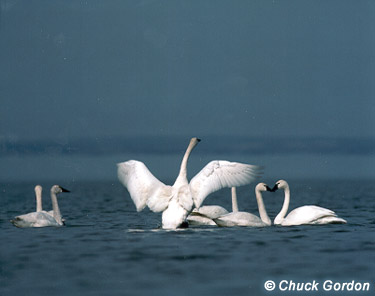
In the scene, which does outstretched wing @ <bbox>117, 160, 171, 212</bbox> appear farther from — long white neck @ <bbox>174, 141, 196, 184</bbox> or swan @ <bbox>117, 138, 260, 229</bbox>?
long white neck @ <bbox>174, 141, 196, 184</bbox>

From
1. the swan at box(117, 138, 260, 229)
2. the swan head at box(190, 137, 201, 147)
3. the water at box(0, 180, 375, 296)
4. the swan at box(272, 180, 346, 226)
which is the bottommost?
the water at box(0, 180, 375, 296)

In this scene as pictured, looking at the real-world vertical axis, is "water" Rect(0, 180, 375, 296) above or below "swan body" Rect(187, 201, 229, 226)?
below

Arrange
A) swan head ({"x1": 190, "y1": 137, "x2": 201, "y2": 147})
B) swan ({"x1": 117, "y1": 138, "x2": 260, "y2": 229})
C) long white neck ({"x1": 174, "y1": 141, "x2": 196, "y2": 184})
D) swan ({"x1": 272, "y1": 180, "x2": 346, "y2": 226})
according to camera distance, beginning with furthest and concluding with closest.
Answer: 1. swan ({"x1": 272, "y1": 180, "x2": 346, "y2": 226})
2. swan head ({"x1": 190, "y1": 137, "x2": 201, "y2": 147})
3. long white neck ({"x1": 174, "y1": 141, "x2": 196, "y2": 184})
4. swan ({"x1": 117, "y1": 138, "x2": 260, "y2": 229})

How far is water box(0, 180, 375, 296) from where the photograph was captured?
438 inches

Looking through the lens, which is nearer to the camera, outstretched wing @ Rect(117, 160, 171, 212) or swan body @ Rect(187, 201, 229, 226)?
outstretched wing @ Rect(117, 160, 171, 212)

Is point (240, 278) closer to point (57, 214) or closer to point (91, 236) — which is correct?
point (91, 236)

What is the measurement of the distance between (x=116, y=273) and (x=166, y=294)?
1.83m

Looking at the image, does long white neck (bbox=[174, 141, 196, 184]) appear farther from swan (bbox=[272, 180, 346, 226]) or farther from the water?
swan (bbox=[272, 180, 346, 226])

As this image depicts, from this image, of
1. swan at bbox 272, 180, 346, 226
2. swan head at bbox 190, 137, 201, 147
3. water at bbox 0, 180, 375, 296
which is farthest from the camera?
swan at bbox 272, 180, 346, 226

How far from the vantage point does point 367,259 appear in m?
13.6

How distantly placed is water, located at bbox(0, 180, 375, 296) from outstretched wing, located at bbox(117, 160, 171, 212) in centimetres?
71

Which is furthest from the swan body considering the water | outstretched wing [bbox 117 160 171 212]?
outstretched wing [bbox 117 160 171 212]

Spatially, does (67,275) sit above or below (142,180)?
below

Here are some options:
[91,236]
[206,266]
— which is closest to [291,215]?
[91,236]
